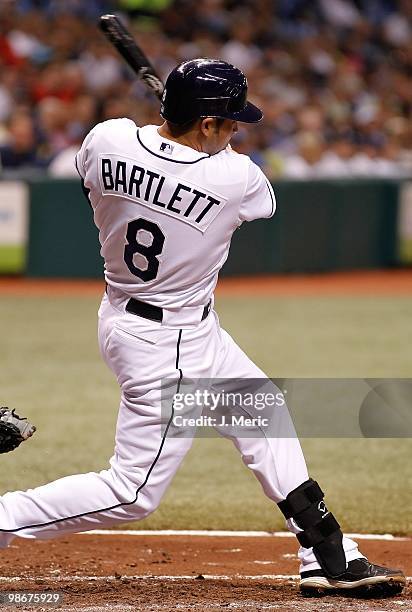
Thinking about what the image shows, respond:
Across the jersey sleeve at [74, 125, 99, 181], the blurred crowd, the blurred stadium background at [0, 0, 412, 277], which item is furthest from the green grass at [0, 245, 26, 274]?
the jersey sleeve at [74, 125, 99, 181]

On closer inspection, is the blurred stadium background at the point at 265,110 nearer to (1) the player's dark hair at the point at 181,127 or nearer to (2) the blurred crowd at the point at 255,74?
(2) the blurred crowd at the point at 255,74

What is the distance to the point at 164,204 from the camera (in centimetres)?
443

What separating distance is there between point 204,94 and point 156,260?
0.61 metres

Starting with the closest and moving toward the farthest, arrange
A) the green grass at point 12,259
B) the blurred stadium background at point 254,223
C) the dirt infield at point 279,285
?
1. the blurred stadium background at point 254,223
2. the dirt infield at point 279,285
3. the green grass at point 12,259

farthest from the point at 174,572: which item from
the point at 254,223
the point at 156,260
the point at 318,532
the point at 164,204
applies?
the point at 254,223

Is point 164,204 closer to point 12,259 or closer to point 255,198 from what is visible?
point 255,198

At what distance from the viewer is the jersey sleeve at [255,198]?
450cm

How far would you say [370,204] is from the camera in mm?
15062

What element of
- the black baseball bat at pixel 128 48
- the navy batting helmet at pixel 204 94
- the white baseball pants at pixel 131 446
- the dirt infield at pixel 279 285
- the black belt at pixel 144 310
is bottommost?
the dirt infield at pixel 279 285

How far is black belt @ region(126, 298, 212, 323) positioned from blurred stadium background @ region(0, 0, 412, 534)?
1.91 m

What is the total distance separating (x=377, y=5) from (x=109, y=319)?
54.6ft

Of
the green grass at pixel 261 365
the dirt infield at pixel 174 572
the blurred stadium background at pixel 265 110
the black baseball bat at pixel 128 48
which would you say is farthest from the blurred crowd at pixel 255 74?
the dirt infield at pixel 174 572

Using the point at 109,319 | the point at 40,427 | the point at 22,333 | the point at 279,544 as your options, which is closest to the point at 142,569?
the point at 279,544

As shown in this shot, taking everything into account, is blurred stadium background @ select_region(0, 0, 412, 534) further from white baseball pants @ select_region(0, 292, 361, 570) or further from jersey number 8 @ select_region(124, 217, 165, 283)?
jersey number 8 @ select_region(124, 217, 165, 283)
